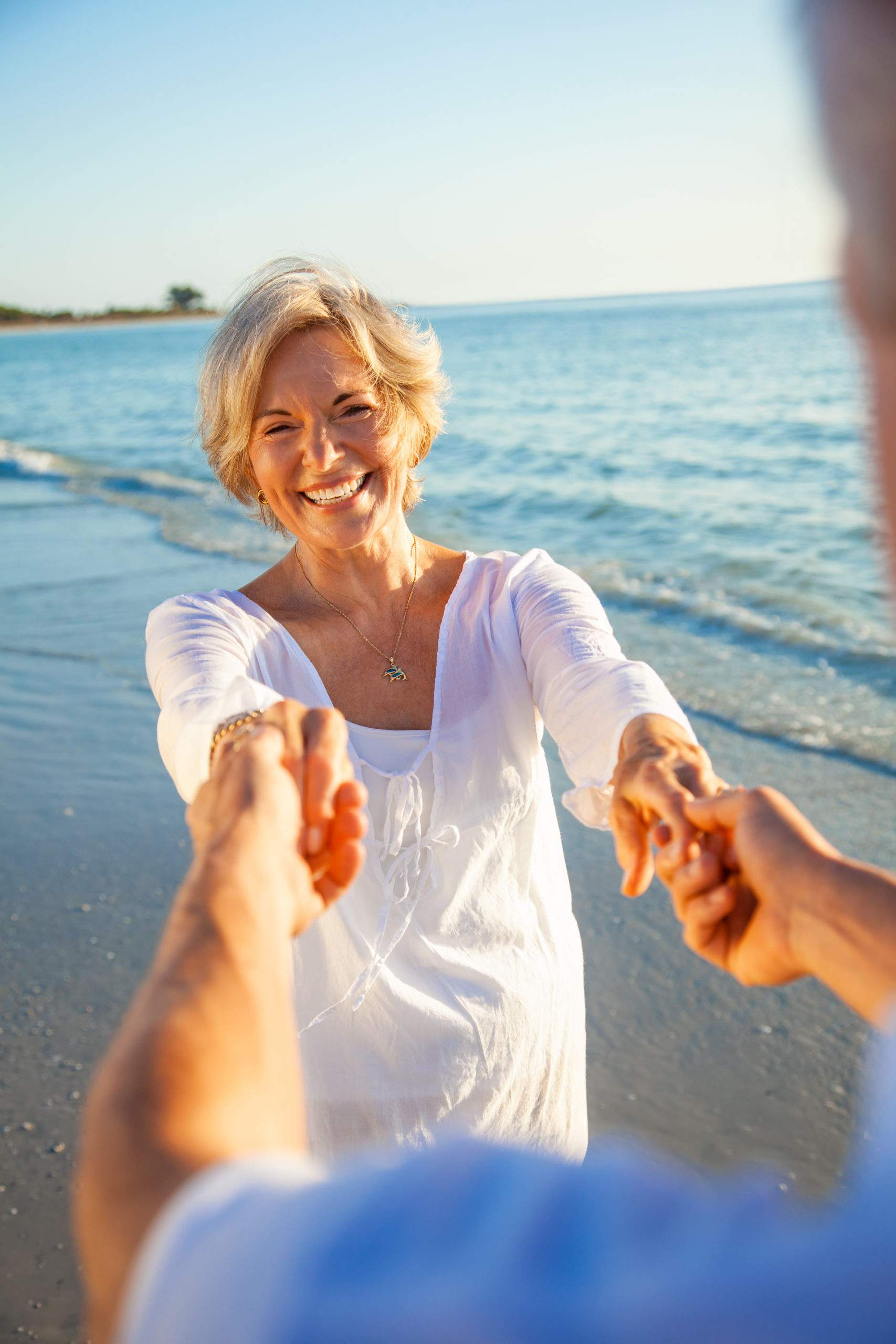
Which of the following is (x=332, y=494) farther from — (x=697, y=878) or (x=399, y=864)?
(x=697, y=878)

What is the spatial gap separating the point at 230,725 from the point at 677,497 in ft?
39.5

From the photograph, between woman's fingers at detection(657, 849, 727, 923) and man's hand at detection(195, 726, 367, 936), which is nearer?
man's hand at detection(195, 726, 367, 936)

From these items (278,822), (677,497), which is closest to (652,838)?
(278,822)

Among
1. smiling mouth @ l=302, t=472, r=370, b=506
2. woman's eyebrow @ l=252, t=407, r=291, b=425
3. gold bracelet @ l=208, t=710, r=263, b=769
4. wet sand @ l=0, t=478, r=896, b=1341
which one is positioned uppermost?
woman's eyebrow @ l=252, t=407, r=291, b=425

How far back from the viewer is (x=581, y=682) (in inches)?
85.5

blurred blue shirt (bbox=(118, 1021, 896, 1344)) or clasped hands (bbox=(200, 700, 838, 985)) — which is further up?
blurred blue shirt (bbox=(118, 1021, 896, 1344))

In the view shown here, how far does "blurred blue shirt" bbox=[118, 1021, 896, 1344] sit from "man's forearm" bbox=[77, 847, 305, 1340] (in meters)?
0.08

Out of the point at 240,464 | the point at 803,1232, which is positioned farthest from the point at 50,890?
the point at 803,1232

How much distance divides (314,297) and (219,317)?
1.06 feet

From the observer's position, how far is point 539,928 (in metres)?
2.44

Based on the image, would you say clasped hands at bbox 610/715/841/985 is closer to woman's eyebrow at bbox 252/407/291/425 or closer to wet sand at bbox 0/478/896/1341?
woman's eyebrow at bbox 252/407/291/425

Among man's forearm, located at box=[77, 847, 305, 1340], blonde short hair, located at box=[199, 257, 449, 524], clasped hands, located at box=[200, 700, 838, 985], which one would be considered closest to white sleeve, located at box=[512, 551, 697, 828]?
clasped hands, located at box=[200, 700, 838, 985]

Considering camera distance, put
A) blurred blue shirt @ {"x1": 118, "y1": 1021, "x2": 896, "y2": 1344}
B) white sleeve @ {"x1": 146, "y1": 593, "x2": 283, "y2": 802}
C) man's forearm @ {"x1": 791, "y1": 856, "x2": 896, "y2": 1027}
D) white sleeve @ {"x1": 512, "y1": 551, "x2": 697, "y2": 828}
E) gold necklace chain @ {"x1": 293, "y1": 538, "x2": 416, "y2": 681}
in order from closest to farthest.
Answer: blurred blue shirt @ {"x1": 118, "y1": 1021, "x2": 896, "y2": 1344}, man's forearm @ {"x1": 791, "y1": 856, "x2": 896, "y2": 1027}, white sleeve @ {"x1": 146, "y1": 593, "x2": 283, "y2": 802}, white sleeve @ {"x1": 512, "y1": 551, "x2": 697, "y2": 828}, gold necklace chain @ {"x1": 293, "y1": 538, "x2": 416, "y2": 681}

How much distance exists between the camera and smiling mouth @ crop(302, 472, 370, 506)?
2.62 metres
